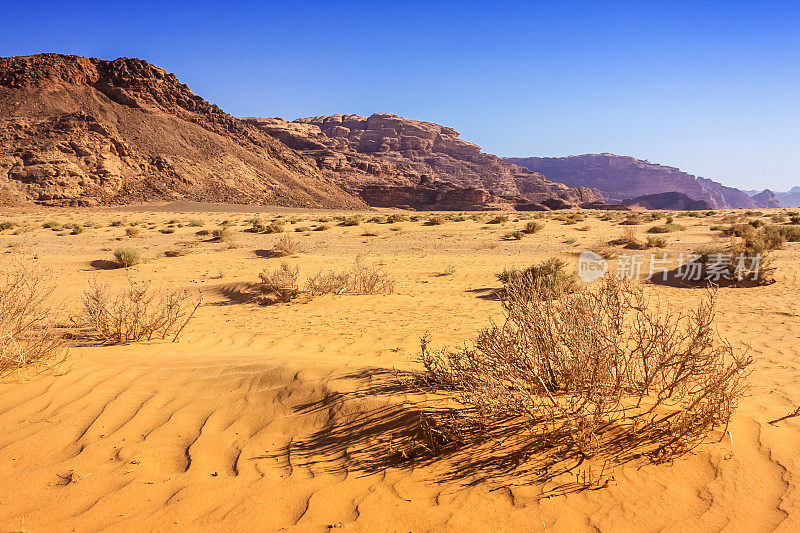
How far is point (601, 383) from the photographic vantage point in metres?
2.60

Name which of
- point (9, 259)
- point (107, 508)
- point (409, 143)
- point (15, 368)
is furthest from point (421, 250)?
point (409, 143)

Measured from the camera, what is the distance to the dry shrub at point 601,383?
272 centimetres

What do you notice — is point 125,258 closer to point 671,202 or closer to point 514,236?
point 514,236

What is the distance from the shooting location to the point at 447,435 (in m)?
2.84

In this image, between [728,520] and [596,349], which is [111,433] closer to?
[596,349]

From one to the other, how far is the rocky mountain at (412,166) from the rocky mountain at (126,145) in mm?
9682

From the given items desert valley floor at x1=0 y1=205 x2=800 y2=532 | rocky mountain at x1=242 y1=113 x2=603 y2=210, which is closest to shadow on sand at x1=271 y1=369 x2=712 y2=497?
desert valley floor at x1=0 y1=205 x2=800 y2=532

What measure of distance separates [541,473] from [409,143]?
12654 centimetres

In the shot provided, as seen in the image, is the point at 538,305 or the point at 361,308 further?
the point at 361,308

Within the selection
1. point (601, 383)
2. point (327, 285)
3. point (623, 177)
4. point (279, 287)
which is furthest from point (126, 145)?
point (623, 177)

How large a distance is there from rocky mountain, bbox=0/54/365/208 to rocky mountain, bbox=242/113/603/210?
968 cm

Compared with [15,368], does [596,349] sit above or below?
above

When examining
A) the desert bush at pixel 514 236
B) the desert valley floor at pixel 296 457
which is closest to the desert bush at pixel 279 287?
the desert valley floor at pixel 296 457

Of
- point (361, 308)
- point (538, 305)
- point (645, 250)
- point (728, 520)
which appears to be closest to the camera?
point (728, 520)
